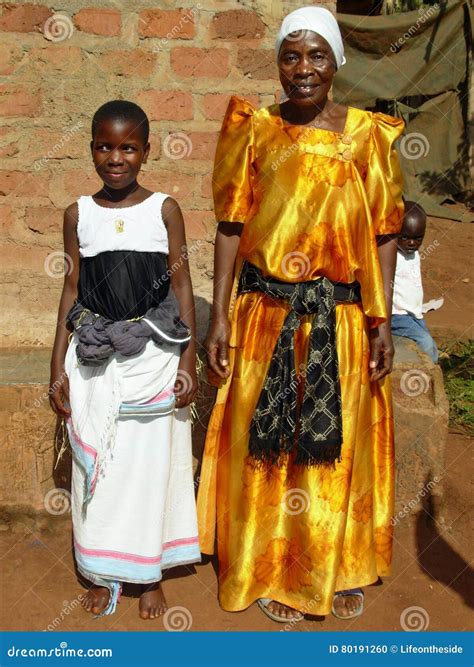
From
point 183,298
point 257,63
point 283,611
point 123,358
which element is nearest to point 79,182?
point 257,63

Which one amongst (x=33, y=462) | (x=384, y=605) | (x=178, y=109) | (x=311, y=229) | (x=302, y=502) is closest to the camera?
(x=311, y=229)

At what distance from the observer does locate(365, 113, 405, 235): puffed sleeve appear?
2740 mm

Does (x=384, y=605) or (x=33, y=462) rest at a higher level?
(x=33, y=462)

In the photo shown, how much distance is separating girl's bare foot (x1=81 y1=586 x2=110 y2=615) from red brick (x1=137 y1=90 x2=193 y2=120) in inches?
88.0

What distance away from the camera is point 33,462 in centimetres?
358

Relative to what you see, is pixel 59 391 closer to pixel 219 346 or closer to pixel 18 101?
pixel 219 346

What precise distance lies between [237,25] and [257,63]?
0.20 m

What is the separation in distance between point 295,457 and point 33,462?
1.36 meters

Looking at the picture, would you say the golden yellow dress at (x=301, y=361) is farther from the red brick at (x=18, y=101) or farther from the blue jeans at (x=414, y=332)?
the red brick at (x=18, y=101)

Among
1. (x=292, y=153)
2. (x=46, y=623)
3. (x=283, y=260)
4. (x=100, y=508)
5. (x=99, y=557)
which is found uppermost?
(x=292, y=153)

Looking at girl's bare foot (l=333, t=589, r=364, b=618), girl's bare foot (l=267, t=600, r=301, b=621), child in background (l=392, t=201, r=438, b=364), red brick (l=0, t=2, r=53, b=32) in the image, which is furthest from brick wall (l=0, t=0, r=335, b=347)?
girl's bare foot (l=333, t=589, r=364, b=618)

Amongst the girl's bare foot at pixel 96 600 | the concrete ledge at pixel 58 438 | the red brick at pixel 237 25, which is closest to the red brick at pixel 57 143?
the red brick at pixel 237 25

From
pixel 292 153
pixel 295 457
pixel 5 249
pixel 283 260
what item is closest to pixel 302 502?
pixel 295 457

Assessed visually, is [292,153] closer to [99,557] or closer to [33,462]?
[99,557]
